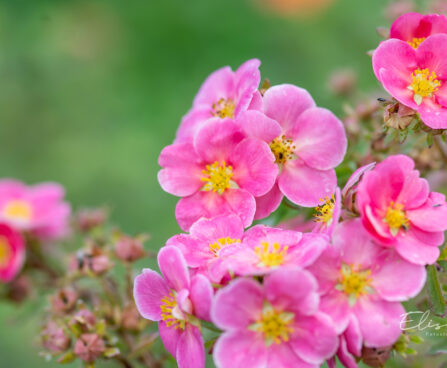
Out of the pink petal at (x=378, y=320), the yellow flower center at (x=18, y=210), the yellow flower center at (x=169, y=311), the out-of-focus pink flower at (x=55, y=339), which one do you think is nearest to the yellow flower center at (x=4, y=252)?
the yellow flower center at (x=18, y=210)

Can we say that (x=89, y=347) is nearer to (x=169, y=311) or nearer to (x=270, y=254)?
(x=169, y=311)

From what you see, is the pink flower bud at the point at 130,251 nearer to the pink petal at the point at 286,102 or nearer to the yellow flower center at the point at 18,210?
the pink petal at the point at 286,102

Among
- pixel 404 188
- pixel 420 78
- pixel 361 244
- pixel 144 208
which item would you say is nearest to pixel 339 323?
pixel 361 244

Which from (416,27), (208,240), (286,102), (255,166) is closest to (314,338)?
(208,240)

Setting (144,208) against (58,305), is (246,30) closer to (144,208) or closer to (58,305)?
(144,208)

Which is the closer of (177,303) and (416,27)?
(177,303)

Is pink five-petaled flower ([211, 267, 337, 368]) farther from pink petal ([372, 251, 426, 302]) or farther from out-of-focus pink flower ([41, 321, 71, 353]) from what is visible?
out-of-focus pink flower ([41, 321, 71, 353])

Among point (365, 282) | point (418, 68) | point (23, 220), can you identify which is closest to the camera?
point (365, 282)
